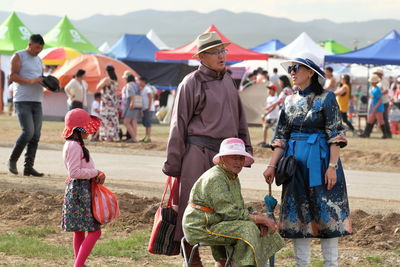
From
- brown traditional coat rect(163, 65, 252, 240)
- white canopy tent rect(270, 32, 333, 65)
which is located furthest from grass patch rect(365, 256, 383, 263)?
white canopy tent rect(270, 32, 333, 65)

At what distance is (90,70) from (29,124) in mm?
17182

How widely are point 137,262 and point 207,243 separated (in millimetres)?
1670

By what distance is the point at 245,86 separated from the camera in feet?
90.5

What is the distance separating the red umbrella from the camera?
2808 cm

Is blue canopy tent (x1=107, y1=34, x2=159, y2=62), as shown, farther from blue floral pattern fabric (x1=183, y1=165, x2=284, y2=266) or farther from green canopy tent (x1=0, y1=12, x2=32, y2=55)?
blue floral pattern fabric (x1=183, y1=165, x2=284, y2=266)

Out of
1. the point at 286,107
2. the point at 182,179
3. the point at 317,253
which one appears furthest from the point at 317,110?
the point at 317,253

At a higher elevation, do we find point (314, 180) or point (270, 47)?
point (270, 47)

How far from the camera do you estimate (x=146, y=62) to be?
32.9 meters

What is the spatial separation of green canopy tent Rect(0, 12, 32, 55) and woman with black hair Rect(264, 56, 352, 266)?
28711mm

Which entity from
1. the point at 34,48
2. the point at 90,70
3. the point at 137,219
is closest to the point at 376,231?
the point at 137,219

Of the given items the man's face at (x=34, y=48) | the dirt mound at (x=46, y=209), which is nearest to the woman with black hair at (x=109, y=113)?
the man's face at (x=34, y=48)

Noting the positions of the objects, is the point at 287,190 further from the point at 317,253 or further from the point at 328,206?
the point at 317,253

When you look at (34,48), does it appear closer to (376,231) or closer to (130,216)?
(130,216)

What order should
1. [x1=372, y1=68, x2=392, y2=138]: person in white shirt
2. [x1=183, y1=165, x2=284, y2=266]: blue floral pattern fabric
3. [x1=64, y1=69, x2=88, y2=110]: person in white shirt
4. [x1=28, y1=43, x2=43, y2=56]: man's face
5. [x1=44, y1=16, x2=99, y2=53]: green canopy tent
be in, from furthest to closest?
[x1=44, y1=16, x2=99, y2=53]: green canopy tent, [x1=372, y1=68, x2=392, y2=138]: person in white shirt, [x1=64, y1=69, x2=88, y2=110]: person in white shirt, [x1=28, y1=43, x2=43, y2=56]: man's face, [x1=183, y1=165, x2=284, y2=266]: blue floral pattern fabric
